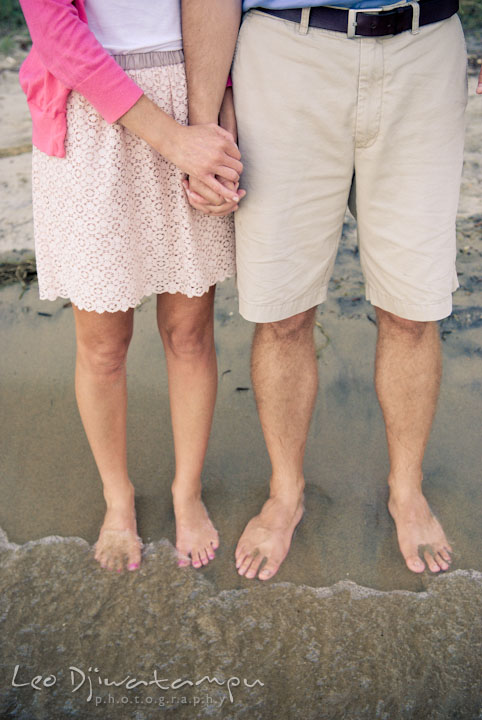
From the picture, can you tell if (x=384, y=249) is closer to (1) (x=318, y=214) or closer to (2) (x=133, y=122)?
(1) (x=318, y=214)

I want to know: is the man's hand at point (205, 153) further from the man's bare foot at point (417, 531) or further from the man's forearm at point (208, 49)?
the man's bare foot at point (417, 531)

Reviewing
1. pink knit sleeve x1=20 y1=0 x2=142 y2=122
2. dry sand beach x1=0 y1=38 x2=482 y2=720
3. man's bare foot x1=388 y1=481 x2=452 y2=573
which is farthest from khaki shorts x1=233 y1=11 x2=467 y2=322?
dry sand beach x1=0 y1=38 x2=482 y2=720

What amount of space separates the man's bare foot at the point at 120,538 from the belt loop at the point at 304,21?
1321 mm

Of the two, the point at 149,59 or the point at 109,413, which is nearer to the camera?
the point at 149,59

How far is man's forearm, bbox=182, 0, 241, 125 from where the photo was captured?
1.37 metres

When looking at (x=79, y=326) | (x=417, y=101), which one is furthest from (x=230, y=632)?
(x=417, y=101)

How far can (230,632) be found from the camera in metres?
1.71

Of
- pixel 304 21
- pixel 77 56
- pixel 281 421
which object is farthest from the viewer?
pixel 281 421

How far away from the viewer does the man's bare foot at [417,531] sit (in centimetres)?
186

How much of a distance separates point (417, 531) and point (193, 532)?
0.67m

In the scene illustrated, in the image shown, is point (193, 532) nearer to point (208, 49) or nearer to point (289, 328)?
point (289, 328)

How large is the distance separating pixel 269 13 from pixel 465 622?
1561 millimetres

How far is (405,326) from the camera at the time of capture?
1.74 meters

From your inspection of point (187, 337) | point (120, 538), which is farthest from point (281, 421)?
point (120, 538)
